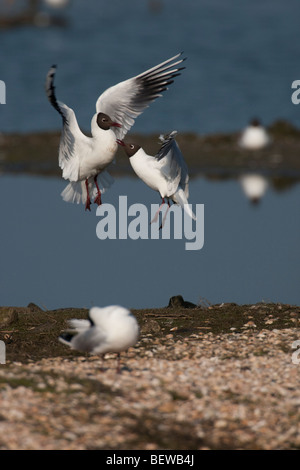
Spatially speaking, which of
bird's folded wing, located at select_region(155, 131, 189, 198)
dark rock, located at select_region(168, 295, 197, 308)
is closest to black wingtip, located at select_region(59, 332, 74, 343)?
bird's folded wing, located at select_region(155, 131, 189, 198)

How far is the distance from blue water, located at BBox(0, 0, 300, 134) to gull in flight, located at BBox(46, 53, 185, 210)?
15.7m

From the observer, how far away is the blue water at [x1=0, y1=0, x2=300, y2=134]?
92.7 feet

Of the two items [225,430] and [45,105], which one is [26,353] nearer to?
[225,430]

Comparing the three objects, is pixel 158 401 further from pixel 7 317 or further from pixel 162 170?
pixel 162 170

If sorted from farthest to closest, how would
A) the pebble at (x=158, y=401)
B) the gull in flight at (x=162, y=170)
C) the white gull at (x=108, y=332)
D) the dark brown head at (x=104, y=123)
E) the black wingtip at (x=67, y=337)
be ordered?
1. the gull in flight at (x=162, y=170)
2. the dark brown head at (x=104, y=123)
3. the black wingtip at (x=67, y=337)
4. the white gull at (x=108, y=332)
5. the pebble at (x=158, y=401)

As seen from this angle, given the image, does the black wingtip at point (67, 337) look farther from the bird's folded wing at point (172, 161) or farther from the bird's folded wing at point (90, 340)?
the bird's folded wing at point (172, 161)

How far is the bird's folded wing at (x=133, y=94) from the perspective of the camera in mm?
9805

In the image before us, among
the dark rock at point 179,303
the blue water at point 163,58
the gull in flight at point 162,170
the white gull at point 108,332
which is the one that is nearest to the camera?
the white gull at point 108,332

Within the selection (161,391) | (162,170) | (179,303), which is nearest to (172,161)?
(162,170)

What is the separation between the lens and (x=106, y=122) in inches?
380

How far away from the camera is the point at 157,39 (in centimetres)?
4106

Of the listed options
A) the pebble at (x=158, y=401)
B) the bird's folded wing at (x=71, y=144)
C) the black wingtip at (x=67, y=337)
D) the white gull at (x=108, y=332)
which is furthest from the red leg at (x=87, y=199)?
the white gull at (x=108, y=332)

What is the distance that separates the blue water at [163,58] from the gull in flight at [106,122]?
15738 mm

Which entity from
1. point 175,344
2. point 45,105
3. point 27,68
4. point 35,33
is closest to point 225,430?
point 175,344
